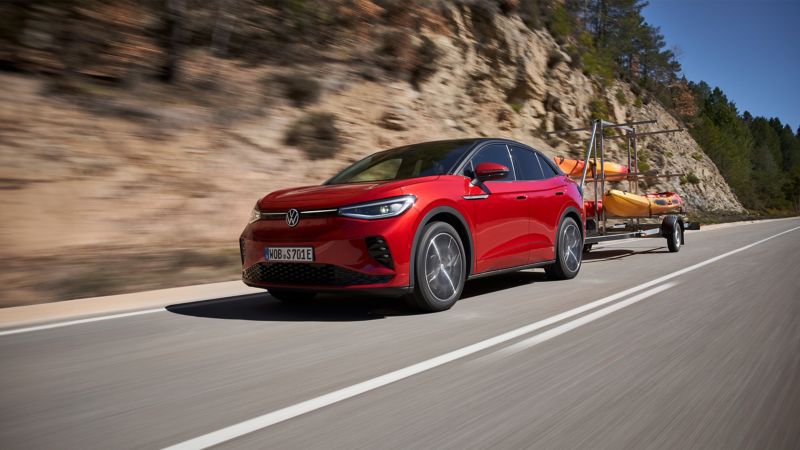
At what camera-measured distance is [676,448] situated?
7.89ft

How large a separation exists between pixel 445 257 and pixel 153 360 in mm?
2492

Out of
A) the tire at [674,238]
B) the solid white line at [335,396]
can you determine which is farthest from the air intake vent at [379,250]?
the tire at [674,238]

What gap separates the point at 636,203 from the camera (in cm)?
1086

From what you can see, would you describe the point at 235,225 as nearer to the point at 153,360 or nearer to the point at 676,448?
the point at 153,360

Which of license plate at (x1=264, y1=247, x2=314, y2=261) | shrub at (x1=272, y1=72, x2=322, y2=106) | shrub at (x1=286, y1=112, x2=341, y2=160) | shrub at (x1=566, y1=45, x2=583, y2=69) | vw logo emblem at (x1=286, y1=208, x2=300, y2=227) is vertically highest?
shrub at (x1=566, y1=45, x2=583, y2=69)

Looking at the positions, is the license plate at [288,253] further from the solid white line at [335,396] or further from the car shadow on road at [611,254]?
the car shadow on road at [611,254]

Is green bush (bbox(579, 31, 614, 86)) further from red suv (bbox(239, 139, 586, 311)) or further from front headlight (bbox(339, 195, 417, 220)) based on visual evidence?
front headlight (bbox(339, 195, 417, 220))

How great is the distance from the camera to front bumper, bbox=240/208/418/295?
474 centimetres

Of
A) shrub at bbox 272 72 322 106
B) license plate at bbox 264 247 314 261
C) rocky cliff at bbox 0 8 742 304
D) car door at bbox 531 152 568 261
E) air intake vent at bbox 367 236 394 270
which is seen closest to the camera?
air intake vent at bbox 367 236 394 270

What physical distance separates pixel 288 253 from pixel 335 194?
613mm

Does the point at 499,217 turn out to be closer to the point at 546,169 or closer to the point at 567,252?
the point at 546,169

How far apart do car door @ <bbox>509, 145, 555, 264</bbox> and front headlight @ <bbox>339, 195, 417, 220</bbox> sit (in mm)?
2149

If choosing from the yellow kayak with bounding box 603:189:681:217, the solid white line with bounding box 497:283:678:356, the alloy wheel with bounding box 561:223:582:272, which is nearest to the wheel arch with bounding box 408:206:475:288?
the solid white line with bounding box 497:283:678:356

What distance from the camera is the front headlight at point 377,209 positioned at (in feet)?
15.7
